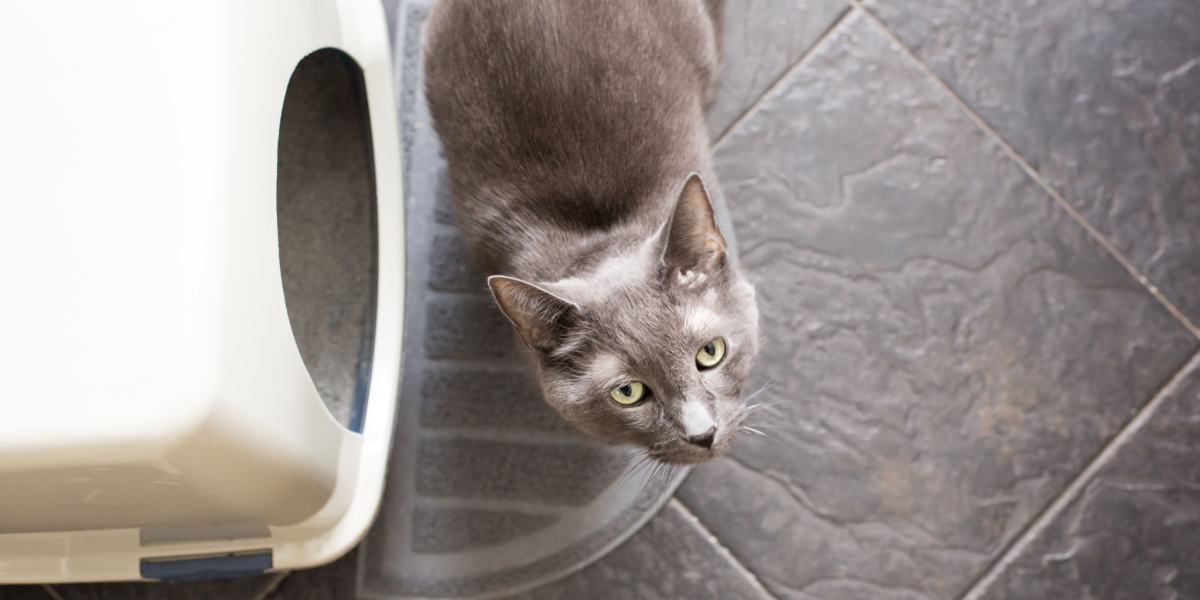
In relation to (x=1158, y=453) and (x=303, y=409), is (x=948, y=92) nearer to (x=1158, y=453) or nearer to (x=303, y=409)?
(x=1158, y=453)

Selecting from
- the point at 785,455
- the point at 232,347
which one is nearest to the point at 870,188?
the point at 785,455

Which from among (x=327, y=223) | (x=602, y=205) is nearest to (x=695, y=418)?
(x=602, y=205)

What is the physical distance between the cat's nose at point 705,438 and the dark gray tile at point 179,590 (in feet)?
2.48

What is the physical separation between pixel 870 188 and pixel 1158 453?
57cm

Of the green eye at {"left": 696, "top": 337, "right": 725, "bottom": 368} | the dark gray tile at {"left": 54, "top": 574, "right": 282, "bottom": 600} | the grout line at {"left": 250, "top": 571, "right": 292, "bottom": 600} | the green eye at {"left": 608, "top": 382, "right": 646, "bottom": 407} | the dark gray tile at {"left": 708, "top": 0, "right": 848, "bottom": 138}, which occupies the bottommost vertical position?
the dark gray tile at {"left": 54, "top": 574, "right": 282, "bottom": 600}

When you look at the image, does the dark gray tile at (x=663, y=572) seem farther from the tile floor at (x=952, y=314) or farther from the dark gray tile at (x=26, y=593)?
the dark gray tile at (x=26, y=593)

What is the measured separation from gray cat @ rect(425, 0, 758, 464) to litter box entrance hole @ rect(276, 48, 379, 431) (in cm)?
28

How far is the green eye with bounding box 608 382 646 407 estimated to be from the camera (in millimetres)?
912

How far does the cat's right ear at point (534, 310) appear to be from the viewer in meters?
0.82

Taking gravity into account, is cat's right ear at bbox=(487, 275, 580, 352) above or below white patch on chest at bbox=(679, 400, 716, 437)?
above

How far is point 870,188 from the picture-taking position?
137cm

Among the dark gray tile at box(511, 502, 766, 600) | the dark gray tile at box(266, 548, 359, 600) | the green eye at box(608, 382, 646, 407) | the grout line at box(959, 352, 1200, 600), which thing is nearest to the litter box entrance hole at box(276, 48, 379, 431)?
the dark gray tile at box(266, 548, 359, 600)

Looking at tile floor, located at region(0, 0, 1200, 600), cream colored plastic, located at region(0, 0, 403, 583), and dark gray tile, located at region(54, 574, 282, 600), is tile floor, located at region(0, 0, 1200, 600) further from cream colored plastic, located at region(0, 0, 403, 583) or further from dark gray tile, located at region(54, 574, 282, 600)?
cream colored plastic, located at region(0, 0, 403, 583)

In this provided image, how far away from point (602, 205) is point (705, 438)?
1.05ft
